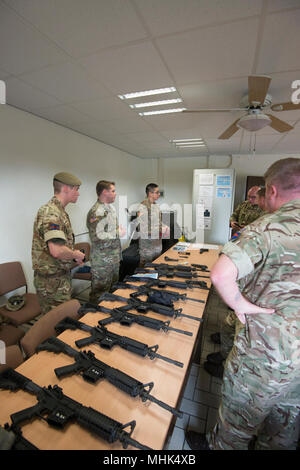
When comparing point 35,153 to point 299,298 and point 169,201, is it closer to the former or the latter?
point 299,298

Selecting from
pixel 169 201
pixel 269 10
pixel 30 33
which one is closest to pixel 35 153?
A: pixel 30 33

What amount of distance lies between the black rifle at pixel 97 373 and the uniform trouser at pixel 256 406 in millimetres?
420

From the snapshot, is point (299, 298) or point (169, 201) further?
point (169, 201)

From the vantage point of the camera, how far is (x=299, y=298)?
838 millimetres

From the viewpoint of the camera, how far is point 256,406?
0.93 meters

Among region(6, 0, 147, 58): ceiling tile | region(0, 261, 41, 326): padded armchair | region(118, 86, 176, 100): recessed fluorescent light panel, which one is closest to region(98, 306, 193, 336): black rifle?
region(0, 261, 41, 326): padded armchair

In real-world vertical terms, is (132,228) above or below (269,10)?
below

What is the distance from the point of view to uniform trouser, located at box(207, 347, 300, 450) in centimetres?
90

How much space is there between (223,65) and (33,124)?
2347mm

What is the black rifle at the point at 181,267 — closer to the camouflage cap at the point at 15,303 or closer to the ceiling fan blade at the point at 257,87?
the camouflage cap at the point at 15,303

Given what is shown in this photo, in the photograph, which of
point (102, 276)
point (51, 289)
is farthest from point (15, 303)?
point (102, 276)

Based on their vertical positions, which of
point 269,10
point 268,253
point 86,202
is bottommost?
point 268,253

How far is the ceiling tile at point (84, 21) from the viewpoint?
1.02 meters

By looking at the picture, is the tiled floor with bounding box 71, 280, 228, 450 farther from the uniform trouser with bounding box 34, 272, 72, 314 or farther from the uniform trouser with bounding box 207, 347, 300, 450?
the uniform trouser with bounding box 34, 272, 72, 314
